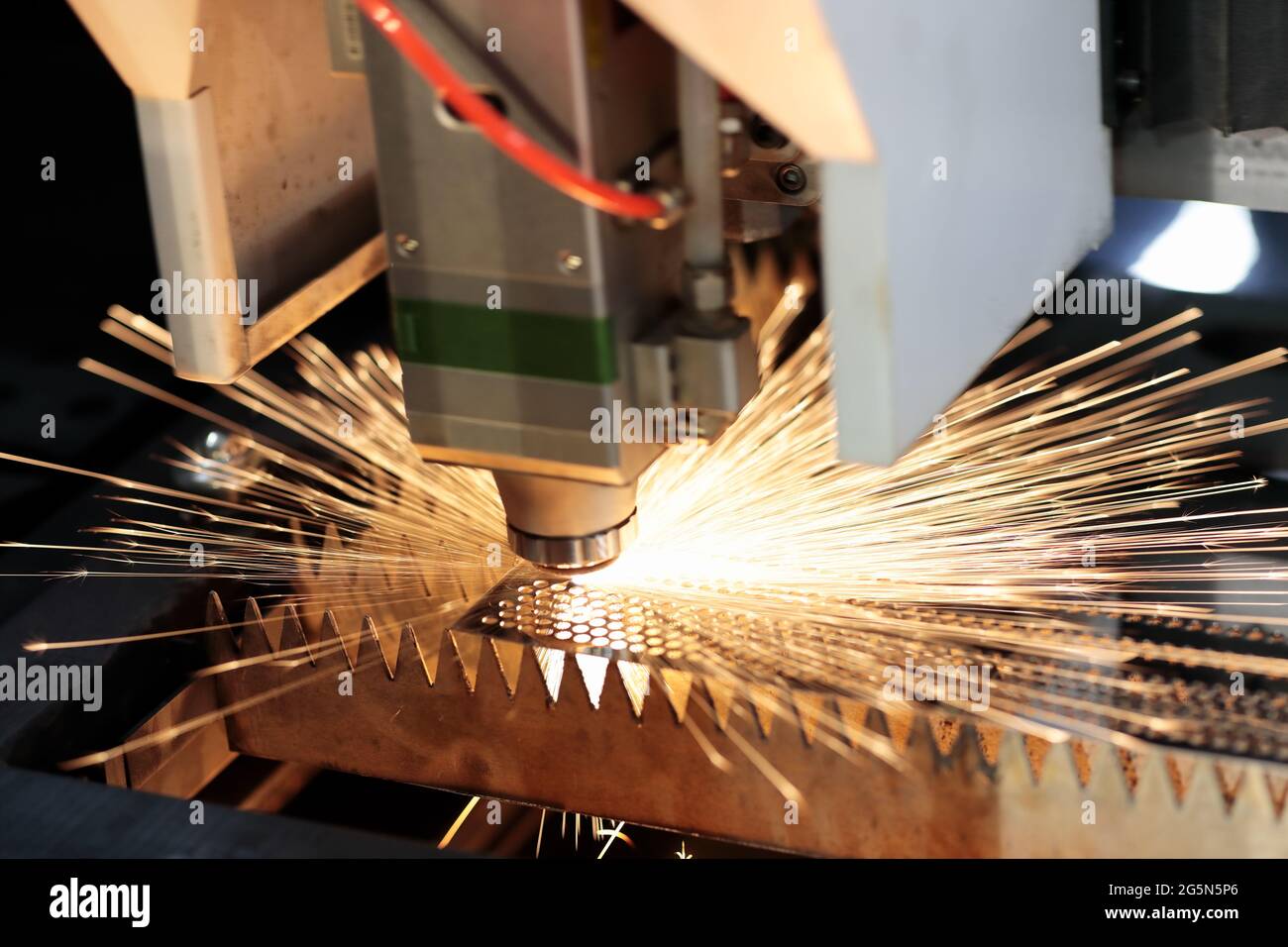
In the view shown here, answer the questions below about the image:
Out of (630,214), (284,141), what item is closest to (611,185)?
(630,214)

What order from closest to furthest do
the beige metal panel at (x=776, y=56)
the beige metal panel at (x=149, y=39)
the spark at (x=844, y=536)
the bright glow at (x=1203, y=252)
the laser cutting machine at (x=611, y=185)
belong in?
the beige metal panel at (x=776, y=56) → the laser cutting machine at (x=611, y=185) → the beige metal panel at (x=149, y=39) → the spark at (x=844, y=536) → the bright glow at (x=1203, y=252)

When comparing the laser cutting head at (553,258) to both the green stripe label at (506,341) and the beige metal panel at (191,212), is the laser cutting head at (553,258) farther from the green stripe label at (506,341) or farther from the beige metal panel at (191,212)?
the beige metal panel at (191,212)

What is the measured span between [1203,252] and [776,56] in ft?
3.26

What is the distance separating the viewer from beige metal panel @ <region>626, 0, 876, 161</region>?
1.01 metres

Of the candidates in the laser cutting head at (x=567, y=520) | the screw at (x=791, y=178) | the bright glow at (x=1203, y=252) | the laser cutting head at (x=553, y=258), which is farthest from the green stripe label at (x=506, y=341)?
the bright glow at (x=1203, y=252)

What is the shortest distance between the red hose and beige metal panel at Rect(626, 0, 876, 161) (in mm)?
99

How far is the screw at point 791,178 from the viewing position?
58.1 inches

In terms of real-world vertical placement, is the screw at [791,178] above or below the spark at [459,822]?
above

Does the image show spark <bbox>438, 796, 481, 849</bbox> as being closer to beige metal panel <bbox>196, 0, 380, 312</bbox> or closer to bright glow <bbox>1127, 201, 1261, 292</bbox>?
beige metal panel <bbox>196, 0, 380, 312</bbox>

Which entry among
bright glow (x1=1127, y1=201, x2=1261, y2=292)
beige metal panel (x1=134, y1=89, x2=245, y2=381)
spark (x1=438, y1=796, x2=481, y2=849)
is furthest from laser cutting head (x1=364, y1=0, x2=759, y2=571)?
bright glow (x1=1127, y1=201, x2=1261, y2=292)

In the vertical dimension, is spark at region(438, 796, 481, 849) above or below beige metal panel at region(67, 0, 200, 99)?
below

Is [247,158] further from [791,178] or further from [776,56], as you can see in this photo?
[776,56]

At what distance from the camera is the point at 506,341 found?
1214 millimetres

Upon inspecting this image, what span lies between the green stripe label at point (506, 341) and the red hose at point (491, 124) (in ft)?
0.30
